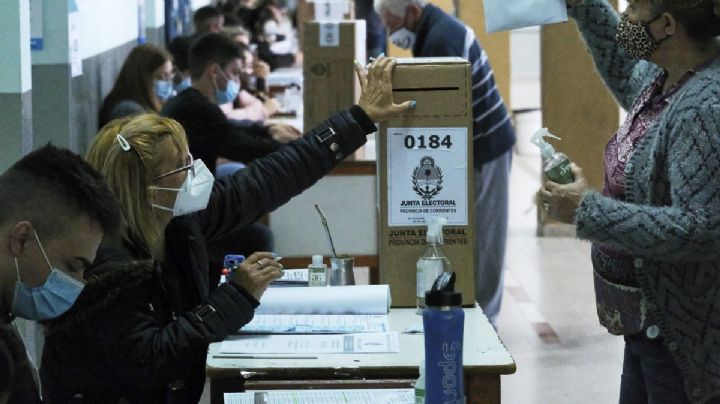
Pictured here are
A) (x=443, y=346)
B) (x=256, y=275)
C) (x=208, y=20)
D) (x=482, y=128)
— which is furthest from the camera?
(x=208, y=20)

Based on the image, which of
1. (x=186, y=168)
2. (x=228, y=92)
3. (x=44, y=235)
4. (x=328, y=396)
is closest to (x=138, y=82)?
(x=228, y=92)

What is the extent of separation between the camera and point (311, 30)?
20.1ft

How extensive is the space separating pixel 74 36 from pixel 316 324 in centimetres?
296

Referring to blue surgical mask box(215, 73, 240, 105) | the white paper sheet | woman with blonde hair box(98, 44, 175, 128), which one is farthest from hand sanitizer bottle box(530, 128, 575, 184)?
blue surgical mask box(215, 73, 240, 105)

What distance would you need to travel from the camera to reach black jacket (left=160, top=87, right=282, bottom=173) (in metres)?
6.18

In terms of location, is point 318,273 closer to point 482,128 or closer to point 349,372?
point 349,372

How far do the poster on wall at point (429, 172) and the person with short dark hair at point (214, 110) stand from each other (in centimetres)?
284

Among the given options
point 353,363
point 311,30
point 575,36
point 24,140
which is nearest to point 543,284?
point 575,36

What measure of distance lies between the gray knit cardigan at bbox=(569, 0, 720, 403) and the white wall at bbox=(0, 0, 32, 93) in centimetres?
236

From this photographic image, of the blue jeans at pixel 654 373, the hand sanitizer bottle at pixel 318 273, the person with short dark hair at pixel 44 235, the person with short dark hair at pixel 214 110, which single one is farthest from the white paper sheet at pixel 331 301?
the person with short dark hair at pixel 214 110

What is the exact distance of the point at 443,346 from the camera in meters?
2.27

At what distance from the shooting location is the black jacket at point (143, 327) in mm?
2857

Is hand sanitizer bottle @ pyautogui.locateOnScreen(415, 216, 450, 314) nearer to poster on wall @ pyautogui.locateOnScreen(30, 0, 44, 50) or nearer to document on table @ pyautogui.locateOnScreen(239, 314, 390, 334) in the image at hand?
document on table @ pyautogui.locateOnScreen(239, 314, 390, 334)

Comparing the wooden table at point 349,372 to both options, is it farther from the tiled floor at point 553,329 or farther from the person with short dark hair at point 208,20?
the person with short dark hair at point 208,20
